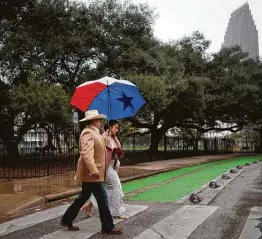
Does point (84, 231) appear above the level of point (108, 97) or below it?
below

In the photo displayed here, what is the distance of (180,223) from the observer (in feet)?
21.8

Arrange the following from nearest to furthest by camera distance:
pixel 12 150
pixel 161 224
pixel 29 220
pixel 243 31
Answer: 1. pixel 161 224
2. pixel 29 220
3. pixel 12 150
4. pixel 243 31

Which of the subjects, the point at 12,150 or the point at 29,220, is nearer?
the point at 29,220

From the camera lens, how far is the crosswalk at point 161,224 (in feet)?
19.2

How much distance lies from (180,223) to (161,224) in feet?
1.05

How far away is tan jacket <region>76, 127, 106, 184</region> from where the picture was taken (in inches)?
227

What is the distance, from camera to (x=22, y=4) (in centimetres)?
1462

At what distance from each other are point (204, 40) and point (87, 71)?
16.1 m

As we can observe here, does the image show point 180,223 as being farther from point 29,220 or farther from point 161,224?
point 29,220

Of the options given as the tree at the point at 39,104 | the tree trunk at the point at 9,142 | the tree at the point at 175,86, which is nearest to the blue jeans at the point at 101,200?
the tree at the point at 39,104

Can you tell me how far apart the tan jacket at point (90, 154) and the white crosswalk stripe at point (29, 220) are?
55.8 inches

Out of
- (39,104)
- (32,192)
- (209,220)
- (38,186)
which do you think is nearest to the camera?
(209,220)

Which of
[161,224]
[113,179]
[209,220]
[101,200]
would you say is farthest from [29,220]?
[209,220]

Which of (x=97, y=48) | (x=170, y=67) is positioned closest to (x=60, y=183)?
(x=97, y=48)
